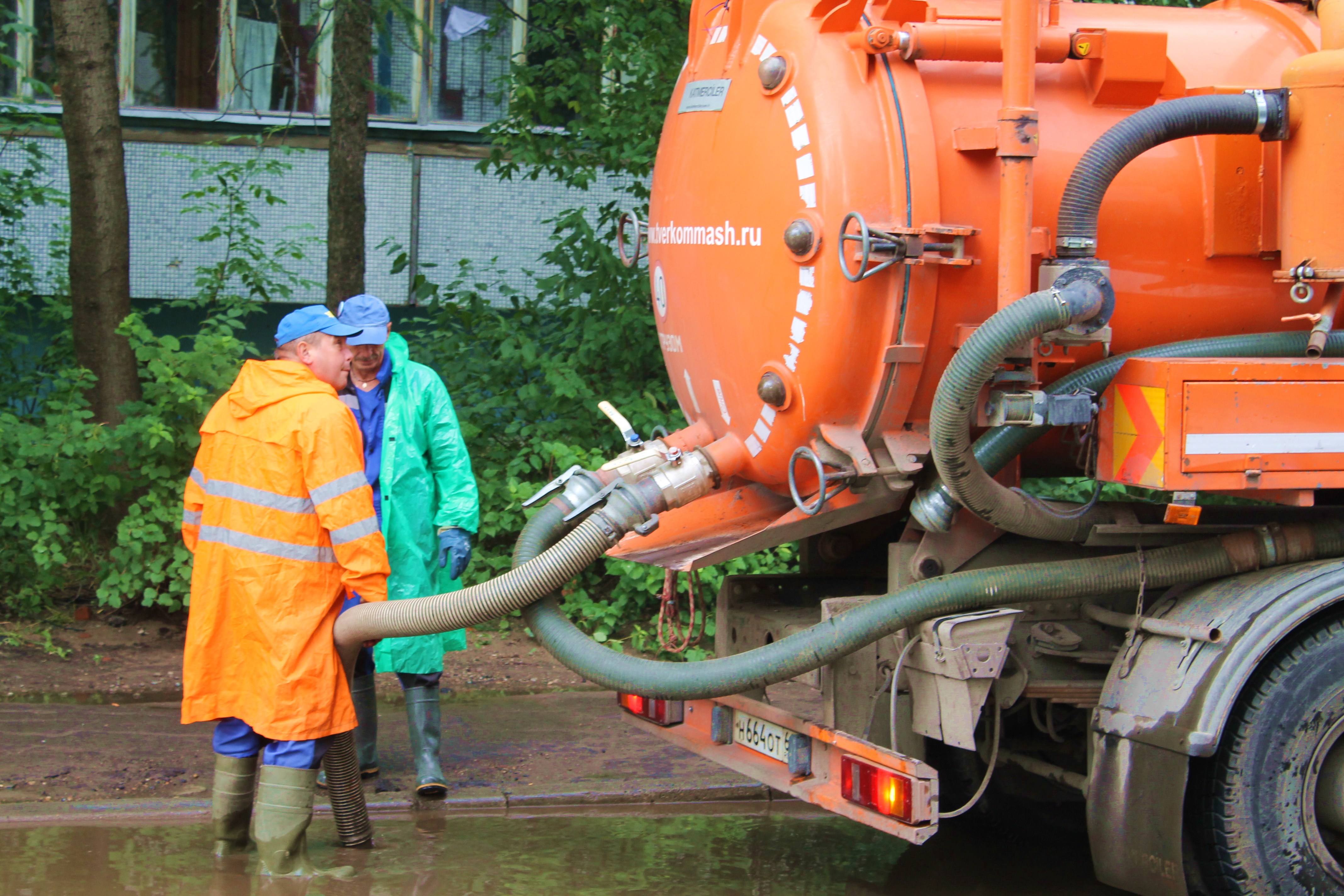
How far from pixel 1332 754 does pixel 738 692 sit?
149 centimetres

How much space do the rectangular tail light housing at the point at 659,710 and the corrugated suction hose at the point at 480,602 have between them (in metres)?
0.54

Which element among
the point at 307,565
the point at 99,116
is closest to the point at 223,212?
the point at 99,116

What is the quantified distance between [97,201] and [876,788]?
500cm

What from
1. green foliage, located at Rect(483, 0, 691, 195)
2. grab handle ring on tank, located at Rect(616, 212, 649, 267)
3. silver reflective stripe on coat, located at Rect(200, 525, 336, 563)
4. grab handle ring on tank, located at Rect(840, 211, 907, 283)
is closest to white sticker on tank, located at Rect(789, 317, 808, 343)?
grab handle ring on tank, located at Rect(840, 211, 907, 283)

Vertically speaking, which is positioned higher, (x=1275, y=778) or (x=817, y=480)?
(x=817, y=480)

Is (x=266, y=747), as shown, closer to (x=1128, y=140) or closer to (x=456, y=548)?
(x=456, y=548)

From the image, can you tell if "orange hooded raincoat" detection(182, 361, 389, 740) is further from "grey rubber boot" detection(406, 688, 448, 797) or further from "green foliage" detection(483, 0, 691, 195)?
"green foliage" detection(483, 0, 691, 195)

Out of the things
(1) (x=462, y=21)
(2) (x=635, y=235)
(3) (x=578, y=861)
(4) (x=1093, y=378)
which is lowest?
Answer: (3) (x=578, y=861)

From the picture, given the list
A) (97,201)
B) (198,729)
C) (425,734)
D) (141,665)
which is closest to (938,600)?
(425,734)

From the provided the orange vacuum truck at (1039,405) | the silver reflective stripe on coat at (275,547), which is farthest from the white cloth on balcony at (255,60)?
the orange vacuum truck at (1039,405)

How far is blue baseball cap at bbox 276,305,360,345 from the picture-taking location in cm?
414

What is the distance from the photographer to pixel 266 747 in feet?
13.1

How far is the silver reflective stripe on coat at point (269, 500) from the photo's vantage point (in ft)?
12.8

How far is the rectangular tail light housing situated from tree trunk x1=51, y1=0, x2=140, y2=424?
12.1ft
